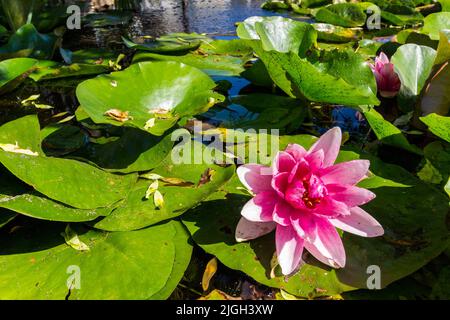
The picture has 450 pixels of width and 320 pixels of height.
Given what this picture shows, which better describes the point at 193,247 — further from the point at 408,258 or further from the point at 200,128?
the point at 200,128

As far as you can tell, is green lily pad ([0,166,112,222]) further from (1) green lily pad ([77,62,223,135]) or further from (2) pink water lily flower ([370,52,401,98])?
(2) pink water lily flower ([370,52,401,98])

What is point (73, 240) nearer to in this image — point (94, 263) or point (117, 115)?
point (94, 263)

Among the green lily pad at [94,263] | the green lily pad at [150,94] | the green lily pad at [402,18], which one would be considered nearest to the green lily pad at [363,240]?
the green lily pad at [94,263]

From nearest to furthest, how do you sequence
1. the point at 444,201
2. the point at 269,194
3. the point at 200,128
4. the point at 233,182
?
the point at 269,194
the point at 444,201
the point at 233,182
the point at 200,128

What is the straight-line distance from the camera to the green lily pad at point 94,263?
2.99 feet

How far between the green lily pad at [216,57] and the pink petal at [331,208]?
1506 millimetres

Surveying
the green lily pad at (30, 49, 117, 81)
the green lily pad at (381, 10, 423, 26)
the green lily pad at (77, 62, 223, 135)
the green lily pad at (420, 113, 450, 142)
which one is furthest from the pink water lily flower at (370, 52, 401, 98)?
the green lily pad at (381, 10, 423, 26)

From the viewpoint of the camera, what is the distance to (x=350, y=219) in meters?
0.97

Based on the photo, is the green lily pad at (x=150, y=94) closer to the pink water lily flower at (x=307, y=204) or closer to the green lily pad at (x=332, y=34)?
the pink water lily flower at (x=307, y=204)

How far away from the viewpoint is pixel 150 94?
5.40 ft

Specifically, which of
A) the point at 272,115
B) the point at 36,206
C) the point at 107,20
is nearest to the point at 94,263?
the point at 36,206
